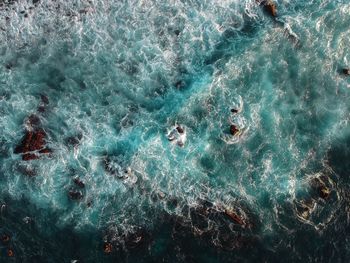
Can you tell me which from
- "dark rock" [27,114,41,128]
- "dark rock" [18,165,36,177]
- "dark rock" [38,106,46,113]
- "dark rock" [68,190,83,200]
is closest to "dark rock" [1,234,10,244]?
"dark rock" [18,165,36,177]

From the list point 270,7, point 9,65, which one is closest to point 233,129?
point 270,7

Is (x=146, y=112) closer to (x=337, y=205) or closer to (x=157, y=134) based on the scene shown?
(x=157, y=134)

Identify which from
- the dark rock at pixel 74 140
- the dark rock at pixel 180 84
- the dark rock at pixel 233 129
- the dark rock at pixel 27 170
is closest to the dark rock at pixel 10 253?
the dark rock at pixel 27 170

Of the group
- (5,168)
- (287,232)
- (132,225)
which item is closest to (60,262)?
(132,225)

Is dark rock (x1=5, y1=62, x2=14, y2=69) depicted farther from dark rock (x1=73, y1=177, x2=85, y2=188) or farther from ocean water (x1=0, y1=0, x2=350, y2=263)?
dark rock (x1=73, y1=177, x2=85, y2=188)

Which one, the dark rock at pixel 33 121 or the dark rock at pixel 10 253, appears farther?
the dark rock at pixel 33 121

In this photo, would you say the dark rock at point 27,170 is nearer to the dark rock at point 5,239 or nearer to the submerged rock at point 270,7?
the dark rock at point 5,239

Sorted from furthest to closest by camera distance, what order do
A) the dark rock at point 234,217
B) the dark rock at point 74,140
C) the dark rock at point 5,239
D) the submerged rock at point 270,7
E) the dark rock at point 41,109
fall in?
the submerged rock at point 270,7
the dark rock at point 41,109
the dark rock at point 74,140
the dark rock at point 5,239
the dark rock at point 234,217
